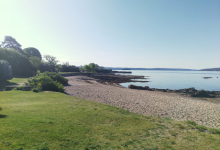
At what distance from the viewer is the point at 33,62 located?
41031 millimetres

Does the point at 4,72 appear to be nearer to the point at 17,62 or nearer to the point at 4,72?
the point at 4,72

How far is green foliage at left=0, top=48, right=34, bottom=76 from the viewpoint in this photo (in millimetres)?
31062

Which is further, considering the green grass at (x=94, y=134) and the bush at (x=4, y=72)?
the bush at (x=4, y=72)

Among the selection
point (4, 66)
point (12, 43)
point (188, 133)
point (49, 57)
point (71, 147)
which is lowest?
point (188, 133)

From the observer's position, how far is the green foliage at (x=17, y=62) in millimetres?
31062

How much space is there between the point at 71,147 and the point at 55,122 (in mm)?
2183

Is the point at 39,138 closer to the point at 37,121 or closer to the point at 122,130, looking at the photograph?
the point at 37,121

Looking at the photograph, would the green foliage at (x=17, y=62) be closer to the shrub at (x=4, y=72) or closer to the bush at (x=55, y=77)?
the shrub at (x=4, y=72)

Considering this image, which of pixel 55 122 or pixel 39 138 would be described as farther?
pixel 55 122

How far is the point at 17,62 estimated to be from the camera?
1326 inches

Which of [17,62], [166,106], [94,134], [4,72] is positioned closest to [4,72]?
[4,72]

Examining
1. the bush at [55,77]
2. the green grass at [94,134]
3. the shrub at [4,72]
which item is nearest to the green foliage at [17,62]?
the shrub at [4,72]

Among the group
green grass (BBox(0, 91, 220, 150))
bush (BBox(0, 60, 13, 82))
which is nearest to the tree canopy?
bush (BBox(0, 60, 13, 82))

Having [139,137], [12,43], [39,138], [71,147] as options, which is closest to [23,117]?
[39,138]
